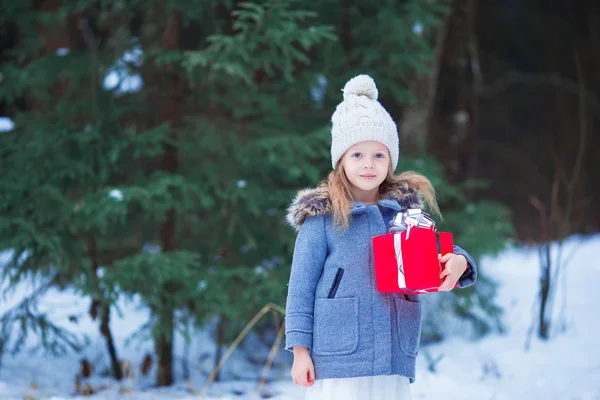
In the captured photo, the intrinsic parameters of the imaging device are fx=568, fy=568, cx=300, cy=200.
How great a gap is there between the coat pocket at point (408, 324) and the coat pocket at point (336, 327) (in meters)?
0.19

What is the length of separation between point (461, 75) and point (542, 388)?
3.42 meters

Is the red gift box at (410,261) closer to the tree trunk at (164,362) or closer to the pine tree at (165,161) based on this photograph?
the pine tree at (165,161)

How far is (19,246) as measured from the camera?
3.54 metres

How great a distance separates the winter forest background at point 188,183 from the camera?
3.67 meters

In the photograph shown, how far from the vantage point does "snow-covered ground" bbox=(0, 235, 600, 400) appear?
3.74 meters

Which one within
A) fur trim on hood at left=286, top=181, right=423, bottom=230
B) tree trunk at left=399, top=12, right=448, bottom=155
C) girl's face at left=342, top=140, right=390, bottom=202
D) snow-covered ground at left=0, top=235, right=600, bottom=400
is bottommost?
snow-covered ground at left=0, top=235, right=600, bottom=400

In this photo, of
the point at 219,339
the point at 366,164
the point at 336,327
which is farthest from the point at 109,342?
the point at 366,164

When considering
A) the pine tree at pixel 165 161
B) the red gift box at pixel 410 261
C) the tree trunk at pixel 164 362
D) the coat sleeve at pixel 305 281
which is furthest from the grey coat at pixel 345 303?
the tree trunk at pixel 164 362

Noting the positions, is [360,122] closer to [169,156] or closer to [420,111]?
[169,156]

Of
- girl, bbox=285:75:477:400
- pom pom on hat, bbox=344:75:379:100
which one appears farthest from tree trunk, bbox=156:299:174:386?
pom pom on hat, bbox=344:75:379:100

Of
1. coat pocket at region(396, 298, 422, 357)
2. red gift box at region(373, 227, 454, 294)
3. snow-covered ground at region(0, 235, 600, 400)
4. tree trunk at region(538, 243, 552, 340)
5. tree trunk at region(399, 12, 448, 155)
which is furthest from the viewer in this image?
tree trunk at region(399, 12, 448, 155)

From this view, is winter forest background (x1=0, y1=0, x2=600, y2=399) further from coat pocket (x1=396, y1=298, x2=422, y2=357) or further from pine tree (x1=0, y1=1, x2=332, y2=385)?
coat pocket (x1=396, y1=298, x2=422, y2=357)

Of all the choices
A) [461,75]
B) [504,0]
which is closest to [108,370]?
[461,75]

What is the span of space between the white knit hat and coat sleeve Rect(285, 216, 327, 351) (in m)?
0.32
